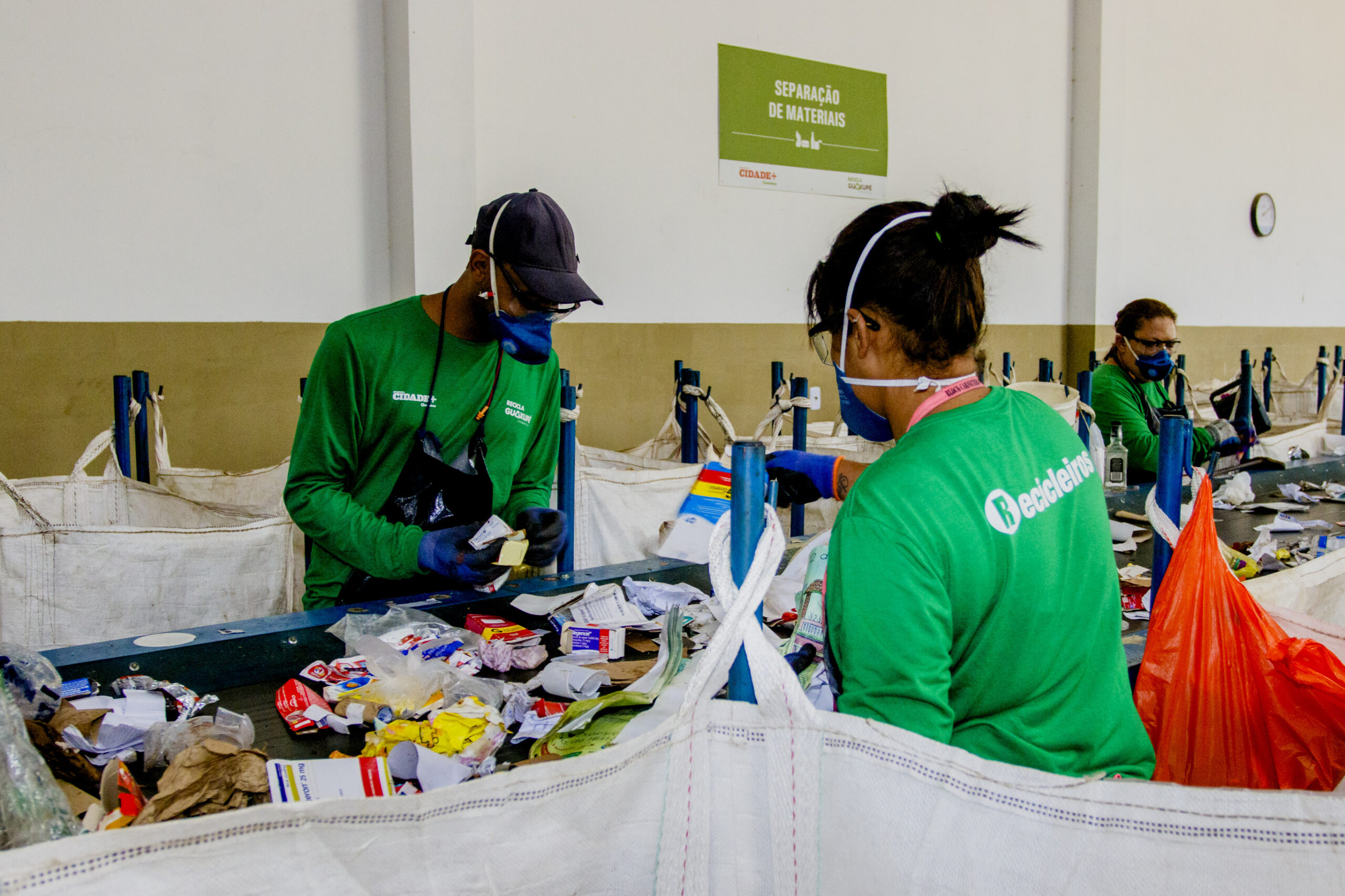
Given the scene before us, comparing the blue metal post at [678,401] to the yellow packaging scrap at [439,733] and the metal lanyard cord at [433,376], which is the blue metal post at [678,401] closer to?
the metal lanyard cord at [433,376]

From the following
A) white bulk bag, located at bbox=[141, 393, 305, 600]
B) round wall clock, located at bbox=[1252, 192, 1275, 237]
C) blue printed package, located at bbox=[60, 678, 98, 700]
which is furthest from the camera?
round wall clock, located at bbox=[1252, 192, 1275, 237]

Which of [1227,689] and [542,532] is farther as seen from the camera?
[542,532]

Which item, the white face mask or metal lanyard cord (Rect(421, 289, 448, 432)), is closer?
the white face mask

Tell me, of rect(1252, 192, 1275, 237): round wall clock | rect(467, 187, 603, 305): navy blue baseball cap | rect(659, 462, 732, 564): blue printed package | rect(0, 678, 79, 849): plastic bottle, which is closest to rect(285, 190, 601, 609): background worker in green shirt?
rect(467, 187, 603, 305): navy blue baseball cap

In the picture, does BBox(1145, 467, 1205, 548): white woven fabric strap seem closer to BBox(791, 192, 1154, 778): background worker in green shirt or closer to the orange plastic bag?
the orange plastic bag

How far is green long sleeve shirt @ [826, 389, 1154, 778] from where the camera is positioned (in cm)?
96

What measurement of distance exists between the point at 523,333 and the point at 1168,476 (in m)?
1.26

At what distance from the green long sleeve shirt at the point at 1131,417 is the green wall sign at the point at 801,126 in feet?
7.42

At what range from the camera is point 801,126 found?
548 centimetres

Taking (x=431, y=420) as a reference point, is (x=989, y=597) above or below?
below

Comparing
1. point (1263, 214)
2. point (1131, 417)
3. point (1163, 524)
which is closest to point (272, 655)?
point (1163, 524)

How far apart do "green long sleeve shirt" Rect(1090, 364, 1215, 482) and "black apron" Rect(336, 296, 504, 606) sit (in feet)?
8.78

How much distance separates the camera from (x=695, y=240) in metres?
5.21

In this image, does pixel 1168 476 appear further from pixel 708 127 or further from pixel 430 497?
pixel 708 127
